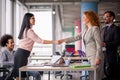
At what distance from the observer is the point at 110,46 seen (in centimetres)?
455

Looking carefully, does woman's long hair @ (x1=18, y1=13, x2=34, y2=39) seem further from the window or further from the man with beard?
the window

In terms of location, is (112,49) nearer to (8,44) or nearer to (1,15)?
(8,44)

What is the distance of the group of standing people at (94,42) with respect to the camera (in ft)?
12.8

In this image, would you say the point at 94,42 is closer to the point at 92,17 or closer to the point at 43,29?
the point at 92,17

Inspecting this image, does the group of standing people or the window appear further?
the window

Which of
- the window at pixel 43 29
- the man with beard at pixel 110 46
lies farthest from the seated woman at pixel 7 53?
the window at pixel 43 29

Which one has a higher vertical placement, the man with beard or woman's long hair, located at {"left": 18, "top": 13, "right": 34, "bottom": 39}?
woman's long hair, located at {"left": 18, "top": 13, "right": 34, "bottom": 39}

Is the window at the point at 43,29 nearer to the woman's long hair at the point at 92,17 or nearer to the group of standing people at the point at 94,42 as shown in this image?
the group of standing people at the point at 94,42

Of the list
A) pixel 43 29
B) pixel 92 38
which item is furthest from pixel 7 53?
pixel 43 29

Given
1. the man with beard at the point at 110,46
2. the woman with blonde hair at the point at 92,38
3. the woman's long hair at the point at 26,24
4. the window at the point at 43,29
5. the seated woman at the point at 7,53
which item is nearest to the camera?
the woman with blonde hair at the point at 92,38

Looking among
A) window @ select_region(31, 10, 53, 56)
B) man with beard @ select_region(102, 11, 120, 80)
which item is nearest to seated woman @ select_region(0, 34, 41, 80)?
man with beard @ select_region(102, 11, 120, 80)

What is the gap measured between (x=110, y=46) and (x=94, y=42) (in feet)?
2.26

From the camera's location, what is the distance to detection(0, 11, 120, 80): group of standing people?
12.8ft

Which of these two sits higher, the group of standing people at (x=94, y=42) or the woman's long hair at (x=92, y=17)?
the woman's long hair at (x=92, y=17)
